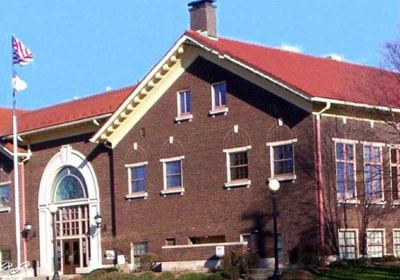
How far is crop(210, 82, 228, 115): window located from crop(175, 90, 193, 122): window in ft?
5.09

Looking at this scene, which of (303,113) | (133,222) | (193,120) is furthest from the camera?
(133,222)

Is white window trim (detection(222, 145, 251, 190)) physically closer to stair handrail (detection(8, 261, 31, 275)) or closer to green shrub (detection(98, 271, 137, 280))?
green shrub (detection(98, 271, 137, 280))

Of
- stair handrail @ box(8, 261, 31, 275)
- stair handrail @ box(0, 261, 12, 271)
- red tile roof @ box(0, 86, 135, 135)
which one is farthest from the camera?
stair handrail @ box(0, 261, 12, 271)

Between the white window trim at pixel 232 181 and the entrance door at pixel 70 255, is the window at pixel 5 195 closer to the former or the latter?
the entrance door at pixel 70 255

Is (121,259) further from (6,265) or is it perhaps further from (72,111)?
(6,265)

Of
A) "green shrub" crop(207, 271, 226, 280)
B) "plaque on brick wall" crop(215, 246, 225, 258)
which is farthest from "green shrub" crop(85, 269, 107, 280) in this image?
"green shrub" crop(207, 271, 226, 280)

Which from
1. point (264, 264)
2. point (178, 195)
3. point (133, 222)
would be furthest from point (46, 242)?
point (264, 264)

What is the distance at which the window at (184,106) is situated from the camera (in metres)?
44.4

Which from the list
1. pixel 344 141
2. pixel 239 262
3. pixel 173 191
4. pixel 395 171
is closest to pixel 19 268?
pixel 173 191

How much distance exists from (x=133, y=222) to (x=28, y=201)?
976cm

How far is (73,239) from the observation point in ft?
170

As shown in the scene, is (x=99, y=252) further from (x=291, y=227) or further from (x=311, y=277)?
(x=311, y=277)

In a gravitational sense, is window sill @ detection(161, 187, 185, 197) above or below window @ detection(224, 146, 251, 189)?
below

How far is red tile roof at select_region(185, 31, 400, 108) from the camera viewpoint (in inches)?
1554
